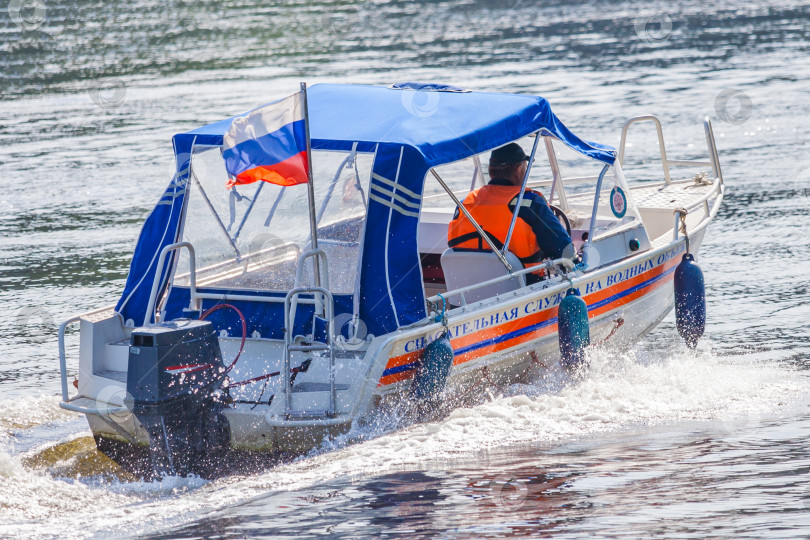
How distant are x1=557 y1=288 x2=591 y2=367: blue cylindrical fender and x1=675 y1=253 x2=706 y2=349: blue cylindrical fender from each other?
4.95 feet

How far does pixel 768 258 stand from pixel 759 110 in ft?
27.3

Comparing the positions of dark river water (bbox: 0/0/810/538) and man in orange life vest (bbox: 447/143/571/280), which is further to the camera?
man in orange life vest (bbox: 447/143/571/280)

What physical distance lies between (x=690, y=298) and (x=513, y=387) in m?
1.96

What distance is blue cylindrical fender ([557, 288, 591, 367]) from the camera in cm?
794

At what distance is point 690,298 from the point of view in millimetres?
9141

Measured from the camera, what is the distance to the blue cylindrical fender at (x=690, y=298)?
910 centimetres

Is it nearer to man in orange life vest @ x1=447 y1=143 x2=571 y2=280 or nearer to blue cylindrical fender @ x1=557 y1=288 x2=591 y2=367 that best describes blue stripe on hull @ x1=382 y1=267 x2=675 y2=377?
blue cylindrical fender @ x1=557 y1=288 x2=591 y2=367

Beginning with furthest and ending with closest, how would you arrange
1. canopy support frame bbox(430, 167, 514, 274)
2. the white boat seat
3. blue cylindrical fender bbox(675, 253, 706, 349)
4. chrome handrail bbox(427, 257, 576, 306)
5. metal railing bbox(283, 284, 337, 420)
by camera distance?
1. blue cylindrical fender bbox(675, 253, 706, 349)
2. the white boat seat
3. canopy support frame bbox(430, 167, 514, 274)
4. chrome handrail bbox(427, 257, 576, 306)
5. metal railing bbox(283, 284, 337, 420)

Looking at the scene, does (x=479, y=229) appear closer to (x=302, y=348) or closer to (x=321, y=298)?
(x=321, y=298)

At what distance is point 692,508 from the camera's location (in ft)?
19.2


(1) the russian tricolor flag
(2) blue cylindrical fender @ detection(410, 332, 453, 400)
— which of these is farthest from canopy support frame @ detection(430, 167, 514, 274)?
(1) the russian tricolor flag

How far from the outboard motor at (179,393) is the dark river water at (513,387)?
0.63ft

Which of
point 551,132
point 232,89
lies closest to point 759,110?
point 232,89

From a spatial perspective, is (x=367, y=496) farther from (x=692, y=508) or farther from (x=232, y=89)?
(x=232, y=89)
